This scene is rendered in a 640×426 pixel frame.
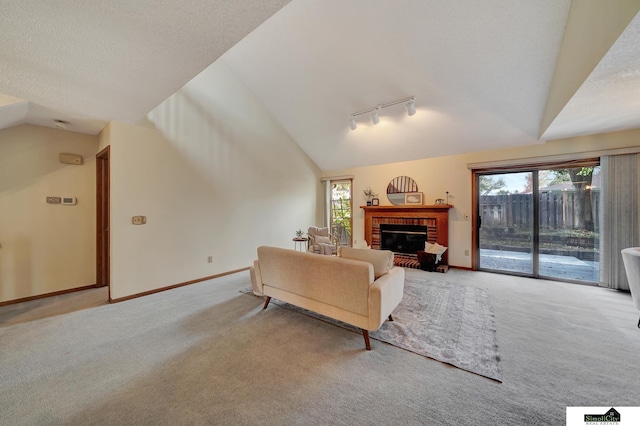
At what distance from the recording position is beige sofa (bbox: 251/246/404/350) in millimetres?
2033

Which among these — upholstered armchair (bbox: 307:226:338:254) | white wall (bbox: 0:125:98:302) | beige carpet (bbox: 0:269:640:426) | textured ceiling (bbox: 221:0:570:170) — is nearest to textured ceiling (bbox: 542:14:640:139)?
textured ceiling (bbox: 221:0:570:170)

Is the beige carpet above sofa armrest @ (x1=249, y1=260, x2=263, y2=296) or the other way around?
the other way around

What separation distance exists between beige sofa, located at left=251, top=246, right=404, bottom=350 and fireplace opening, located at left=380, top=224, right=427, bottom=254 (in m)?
3.09

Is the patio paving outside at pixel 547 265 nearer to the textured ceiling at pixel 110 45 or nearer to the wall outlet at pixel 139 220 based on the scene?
the textured ceiling at pixel 110 45

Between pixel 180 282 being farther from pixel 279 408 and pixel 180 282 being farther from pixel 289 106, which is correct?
pixel 289 106

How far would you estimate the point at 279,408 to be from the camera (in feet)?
4.72

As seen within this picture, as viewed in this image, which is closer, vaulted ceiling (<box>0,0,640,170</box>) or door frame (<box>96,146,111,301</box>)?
vaulted ceiling (<box>0,0,640,170</box>)

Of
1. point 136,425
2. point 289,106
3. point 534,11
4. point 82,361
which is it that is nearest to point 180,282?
point 82,361

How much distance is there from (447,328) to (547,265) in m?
3.32

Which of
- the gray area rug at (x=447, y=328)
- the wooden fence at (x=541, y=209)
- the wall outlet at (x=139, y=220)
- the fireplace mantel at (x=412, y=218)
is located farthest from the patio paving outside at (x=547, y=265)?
the wall outlet at (x=139, y=220)

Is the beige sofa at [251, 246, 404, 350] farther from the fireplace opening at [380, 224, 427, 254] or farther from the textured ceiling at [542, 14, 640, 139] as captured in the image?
the fireplace opening at [380, 224, 427, 254]

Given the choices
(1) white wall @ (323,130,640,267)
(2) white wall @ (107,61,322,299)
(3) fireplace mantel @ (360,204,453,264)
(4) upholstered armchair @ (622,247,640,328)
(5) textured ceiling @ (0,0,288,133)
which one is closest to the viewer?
(5) textured ceiling @ (0,0,288,133)

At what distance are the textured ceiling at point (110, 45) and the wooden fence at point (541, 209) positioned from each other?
507 centimetres

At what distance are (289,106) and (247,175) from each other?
1.81 metres
